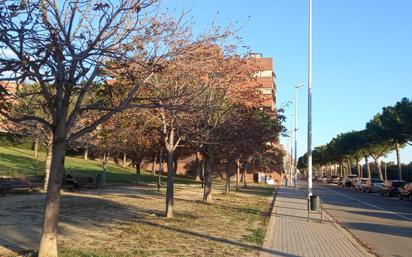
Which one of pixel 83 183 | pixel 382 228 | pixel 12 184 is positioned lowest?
pixel 382 228

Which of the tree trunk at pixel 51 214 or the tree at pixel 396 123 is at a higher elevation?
the tree at pixel 396 123

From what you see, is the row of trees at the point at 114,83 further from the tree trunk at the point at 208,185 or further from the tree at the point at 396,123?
the tree at the point at 396,123

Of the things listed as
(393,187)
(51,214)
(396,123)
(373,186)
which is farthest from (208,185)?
(373,186)

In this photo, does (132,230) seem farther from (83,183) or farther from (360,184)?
(360,184)

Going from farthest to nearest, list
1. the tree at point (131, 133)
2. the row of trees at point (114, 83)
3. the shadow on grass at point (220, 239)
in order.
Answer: the tree at point (131, 133) → the shadow on grass at point (220, 239) → the row of trees at point (114, 83)

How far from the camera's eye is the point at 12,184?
23.2 m

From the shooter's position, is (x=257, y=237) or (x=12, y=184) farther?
(x=12, y=184)

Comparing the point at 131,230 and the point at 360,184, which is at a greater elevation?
the point at 360,184

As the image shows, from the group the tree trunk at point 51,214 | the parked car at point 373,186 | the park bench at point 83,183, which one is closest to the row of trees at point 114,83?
the tree trunk at point 51,214

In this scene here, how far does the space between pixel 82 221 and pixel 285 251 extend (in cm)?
619

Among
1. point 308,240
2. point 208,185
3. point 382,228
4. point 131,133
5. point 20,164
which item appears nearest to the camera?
point 308,240

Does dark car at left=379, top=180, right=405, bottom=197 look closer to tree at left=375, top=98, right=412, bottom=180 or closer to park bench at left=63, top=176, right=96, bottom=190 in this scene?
tree at left=375, top=98, right=412, bottom=180

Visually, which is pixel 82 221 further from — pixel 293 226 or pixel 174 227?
pixel 293 226

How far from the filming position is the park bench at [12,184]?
2270 centimetres
